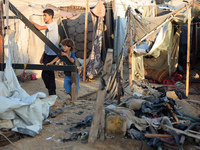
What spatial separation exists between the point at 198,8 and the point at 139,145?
20.4 feet

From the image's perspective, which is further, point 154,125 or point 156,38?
point 156,38

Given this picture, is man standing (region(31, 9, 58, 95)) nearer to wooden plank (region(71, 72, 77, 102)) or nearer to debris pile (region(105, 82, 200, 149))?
wooden plank (region(71, 72, 77, 102))

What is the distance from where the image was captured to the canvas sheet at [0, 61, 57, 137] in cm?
289

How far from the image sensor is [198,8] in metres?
7.47

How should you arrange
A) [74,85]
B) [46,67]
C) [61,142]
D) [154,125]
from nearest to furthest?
[61,142], [154,125], [46,67], [74,85]

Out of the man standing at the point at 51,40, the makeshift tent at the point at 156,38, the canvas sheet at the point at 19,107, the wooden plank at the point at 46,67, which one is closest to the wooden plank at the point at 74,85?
the wooden plank at the point at 46,67

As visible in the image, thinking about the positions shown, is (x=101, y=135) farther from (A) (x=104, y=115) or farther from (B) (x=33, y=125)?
(B) (x=33, y=125)

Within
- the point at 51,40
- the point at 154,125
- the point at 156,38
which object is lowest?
the point at 154,125

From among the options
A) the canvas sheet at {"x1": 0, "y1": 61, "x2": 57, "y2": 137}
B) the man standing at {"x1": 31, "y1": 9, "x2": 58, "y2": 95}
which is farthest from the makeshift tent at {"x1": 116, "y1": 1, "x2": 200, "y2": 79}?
the canvas sheet at {"x1": 0, "y1": 61, "x2": 57, "y2": 137}

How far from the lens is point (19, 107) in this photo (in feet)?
9.78

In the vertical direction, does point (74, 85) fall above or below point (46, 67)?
below

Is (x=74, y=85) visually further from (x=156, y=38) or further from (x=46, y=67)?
(x=156, y=38)

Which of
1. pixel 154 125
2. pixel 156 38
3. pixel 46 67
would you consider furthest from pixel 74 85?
pixel 156 38

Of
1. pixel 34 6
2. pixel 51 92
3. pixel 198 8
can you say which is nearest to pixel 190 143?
pixel 51 92
